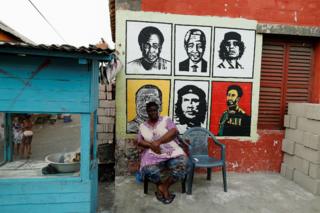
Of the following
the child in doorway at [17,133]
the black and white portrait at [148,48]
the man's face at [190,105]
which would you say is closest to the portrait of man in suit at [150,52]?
the black and white portrait at [148,48]

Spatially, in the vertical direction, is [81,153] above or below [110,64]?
below

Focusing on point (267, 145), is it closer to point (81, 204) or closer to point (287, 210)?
point (287, 210)

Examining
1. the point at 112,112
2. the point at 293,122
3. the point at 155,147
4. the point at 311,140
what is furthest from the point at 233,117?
the point at 112,112

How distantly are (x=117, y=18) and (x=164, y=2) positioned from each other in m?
0.89

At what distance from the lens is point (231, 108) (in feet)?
15.6

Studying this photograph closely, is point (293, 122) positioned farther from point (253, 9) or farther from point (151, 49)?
point (151, 49)

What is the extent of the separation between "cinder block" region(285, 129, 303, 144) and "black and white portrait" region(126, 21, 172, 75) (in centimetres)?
250

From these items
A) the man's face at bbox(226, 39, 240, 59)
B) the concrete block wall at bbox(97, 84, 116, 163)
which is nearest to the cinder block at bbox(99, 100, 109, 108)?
the concrete block wall at bbox(97, 84, 116, 163)

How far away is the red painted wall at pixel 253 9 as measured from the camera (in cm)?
443

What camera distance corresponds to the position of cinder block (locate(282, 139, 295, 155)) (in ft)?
14.7

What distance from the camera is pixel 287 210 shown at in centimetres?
340

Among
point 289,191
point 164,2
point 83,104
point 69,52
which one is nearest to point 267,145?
point 289,191

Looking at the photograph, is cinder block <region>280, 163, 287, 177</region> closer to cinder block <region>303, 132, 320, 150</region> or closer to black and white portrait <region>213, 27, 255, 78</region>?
cinder block <region>303, 132, 320, 150</region>

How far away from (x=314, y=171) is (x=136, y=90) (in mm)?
3209
